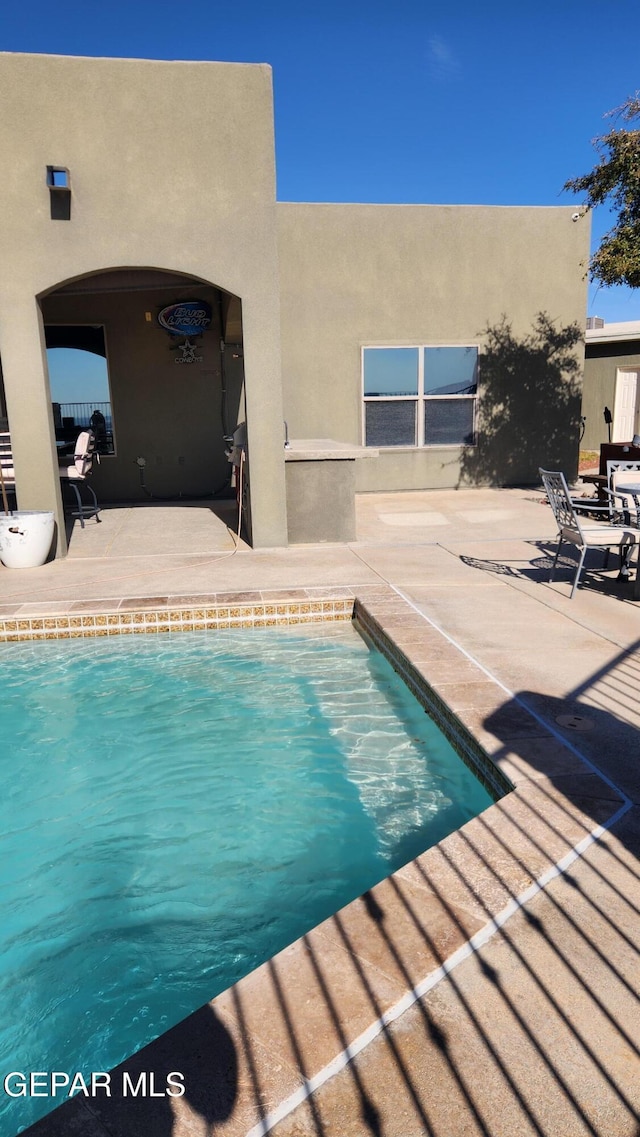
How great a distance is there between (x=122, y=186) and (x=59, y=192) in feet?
1.83

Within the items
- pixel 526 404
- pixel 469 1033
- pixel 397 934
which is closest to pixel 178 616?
pixel 397 934

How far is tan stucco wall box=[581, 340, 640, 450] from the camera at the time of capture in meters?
16.0

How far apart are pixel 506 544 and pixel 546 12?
A: 336 inches

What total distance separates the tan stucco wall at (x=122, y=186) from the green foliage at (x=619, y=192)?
14.8 feet

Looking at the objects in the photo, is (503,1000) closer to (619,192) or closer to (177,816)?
(177,816)

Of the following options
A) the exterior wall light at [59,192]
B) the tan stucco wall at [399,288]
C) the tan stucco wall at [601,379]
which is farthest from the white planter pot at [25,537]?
the tan stucco wall at [601,379]

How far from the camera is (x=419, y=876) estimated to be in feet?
7.67

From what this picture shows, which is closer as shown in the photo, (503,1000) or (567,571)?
(503,1000)

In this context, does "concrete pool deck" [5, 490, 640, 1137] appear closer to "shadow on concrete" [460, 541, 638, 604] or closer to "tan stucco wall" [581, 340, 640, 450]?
"shadow on concrete" [460, 541, 638, 604]

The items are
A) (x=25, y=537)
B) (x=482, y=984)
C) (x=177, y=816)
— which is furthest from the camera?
(x=25, y=537)

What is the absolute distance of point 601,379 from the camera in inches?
653

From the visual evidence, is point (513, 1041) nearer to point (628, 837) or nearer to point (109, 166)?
point (628, 837)

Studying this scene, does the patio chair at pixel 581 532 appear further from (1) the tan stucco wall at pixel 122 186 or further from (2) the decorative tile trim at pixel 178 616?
(1) the tan stucco wall at pixel 122 186

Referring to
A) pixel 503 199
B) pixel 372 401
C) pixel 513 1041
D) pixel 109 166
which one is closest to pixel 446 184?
pixel 503 199
